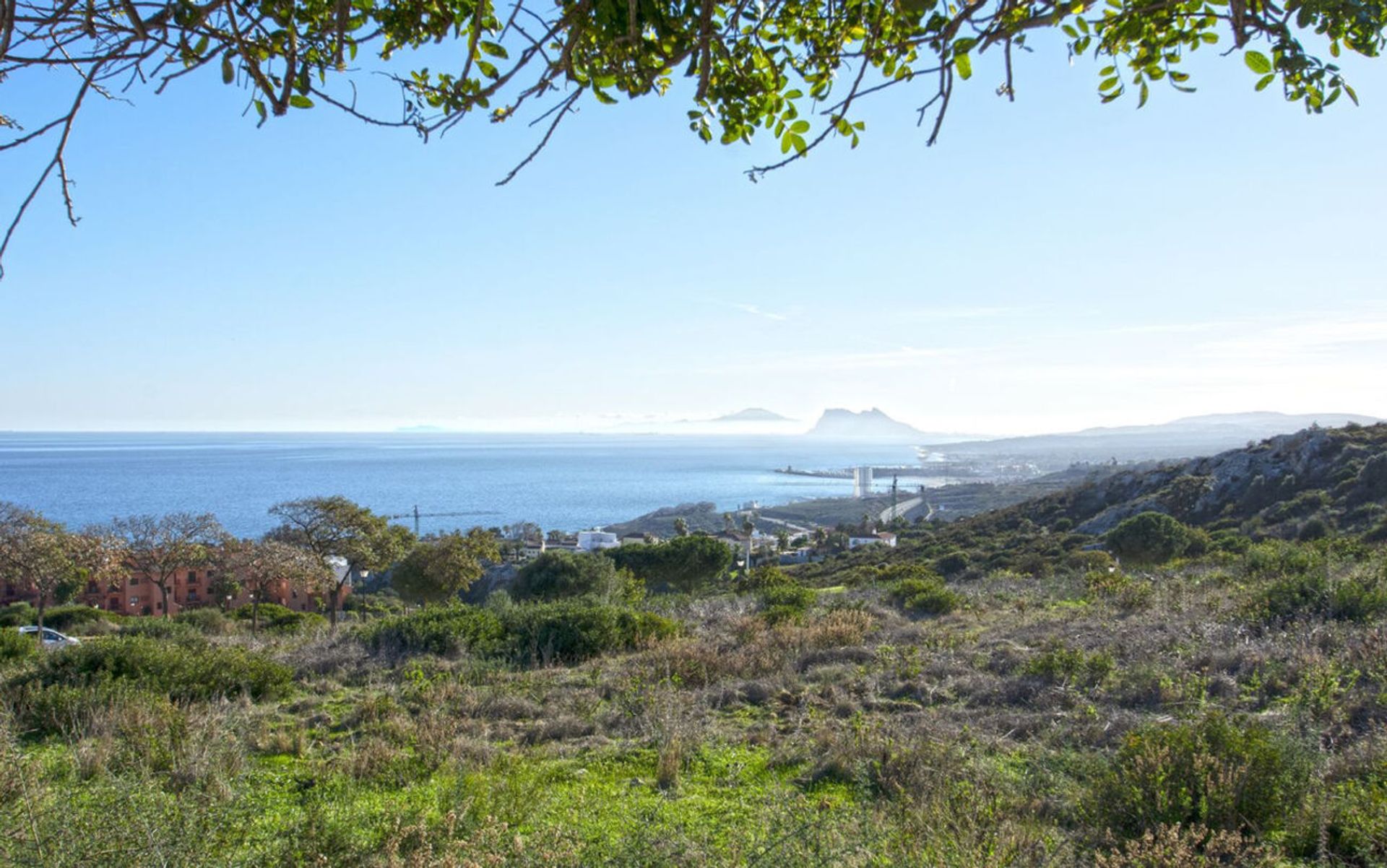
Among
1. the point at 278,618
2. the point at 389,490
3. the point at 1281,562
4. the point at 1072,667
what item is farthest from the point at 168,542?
the point at 389,490

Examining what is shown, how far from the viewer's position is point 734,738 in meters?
5.34

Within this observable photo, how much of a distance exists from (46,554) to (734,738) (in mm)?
14439

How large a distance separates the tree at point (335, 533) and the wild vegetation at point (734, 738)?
7251 mm

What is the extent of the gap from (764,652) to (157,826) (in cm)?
569

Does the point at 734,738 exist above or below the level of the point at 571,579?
above

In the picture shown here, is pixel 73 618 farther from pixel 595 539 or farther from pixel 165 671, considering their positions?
pixel 595 539

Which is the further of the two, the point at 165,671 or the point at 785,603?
the point at 785,603

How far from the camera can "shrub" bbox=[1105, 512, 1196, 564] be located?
18.1 metres

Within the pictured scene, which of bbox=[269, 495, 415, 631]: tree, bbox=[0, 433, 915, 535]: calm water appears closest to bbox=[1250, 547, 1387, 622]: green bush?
bbox=[269, 495, 415, 631]: tree

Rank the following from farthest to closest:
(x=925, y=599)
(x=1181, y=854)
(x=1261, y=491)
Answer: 1. (x=1261, y=491)
2. (x=925, y=599)
3. (x=1181, y=854)

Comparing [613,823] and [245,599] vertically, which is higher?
[613,823]

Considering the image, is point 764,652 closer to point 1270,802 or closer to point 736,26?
point 1270,802

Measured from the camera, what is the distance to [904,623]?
990 centimetres

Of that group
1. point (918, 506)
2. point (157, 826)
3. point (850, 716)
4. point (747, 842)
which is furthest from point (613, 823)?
point (918, 506)
